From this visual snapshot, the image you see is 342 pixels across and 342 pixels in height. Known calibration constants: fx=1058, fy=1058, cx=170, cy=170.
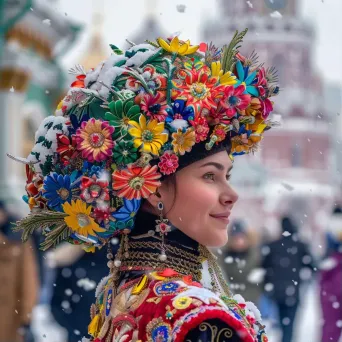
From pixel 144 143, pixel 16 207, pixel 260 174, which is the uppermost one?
pixel 260 174

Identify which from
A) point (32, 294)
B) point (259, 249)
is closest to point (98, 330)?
point (32, 294)

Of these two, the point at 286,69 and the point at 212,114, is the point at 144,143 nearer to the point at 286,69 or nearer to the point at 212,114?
the point at 212,114

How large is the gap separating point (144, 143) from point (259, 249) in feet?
25.0

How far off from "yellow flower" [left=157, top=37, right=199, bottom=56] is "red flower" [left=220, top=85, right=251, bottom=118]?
7.3 inches

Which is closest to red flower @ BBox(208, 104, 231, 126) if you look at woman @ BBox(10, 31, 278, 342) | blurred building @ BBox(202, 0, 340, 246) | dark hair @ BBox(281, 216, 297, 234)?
woman @ BBox(10, 31, 278, 342)

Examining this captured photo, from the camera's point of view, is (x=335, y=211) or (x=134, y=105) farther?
(x=335, y=211)

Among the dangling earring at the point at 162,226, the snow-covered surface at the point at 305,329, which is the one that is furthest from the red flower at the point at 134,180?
the snow-covered surface at the point at 305,329

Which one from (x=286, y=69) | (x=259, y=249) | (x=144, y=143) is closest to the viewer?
(x=144, y=143)

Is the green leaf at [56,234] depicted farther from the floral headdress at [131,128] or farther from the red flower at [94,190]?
the red flower at [94,190]

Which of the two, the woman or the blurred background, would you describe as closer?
the woman

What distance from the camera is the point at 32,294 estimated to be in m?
8.79

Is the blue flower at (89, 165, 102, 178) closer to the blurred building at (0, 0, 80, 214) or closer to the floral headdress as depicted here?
the floral headdress

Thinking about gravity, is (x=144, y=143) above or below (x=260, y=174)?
below

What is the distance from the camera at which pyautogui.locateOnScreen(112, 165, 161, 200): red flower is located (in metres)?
2.98
